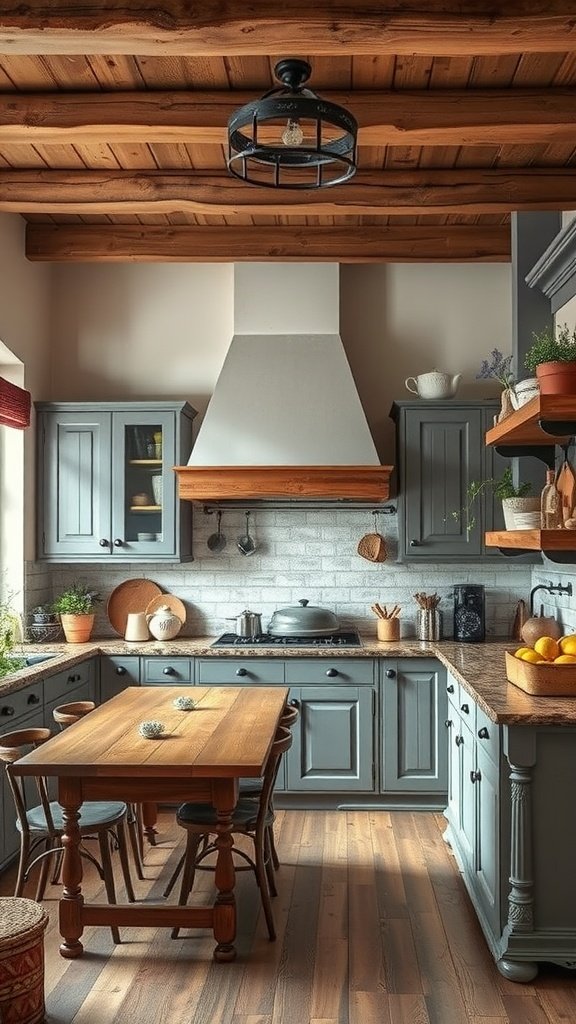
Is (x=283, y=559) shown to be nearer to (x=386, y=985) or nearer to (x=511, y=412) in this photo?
(x=511, y=412)

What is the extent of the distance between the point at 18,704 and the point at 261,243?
3.07 metres

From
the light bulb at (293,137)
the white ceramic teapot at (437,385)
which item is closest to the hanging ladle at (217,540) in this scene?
the white ceramic teapot at (437,385)

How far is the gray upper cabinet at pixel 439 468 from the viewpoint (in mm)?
5777

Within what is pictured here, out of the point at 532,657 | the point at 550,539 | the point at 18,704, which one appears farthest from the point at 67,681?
the point at 550,539

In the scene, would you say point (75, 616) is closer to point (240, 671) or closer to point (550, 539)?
point (240, 671)

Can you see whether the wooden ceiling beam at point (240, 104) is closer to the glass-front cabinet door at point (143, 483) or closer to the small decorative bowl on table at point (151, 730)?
the glass-front cabinet door at point (143, 483)

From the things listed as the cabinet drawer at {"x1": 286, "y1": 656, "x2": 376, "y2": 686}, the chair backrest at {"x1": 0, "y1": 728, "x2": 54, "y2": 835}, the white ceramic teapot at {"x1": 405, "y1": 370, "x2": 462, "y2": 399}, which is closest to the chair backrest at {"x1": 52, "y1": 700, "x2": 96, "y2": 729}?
the chair backrest at {"x1": 0, "y1": 728, "x2": 54, "y2": 835}

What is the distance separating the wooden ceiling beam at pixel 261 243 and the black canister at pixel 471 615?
203 centimetres

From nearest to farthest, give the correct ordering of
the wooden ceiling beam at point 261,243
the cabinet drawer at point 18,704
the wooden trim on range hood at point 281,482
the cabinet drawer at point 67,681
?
1. the cabinet drawer at point 18,704
2. the cabinet drawer at point 67,681
3. the wooden trim on range hood at point 281,482
4. the wooden ceiling beam at point 261,243

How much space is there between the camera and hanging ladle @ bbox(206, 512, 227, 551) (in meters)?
6.20

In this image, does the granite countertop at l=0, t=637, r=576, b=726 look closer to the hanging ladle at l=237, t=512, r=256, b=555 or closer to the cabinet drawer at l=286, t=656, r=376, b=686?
the cabinet drawer at l=286, t=656, r=376, b=686

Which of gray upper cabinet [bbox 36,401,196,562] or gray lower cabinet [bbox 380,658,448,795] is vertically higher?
gray upper cabinet [bbox 36,401,196,562]

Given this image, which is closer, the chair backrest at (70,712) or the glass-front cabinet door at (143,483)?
the chair backrest at (70,712)

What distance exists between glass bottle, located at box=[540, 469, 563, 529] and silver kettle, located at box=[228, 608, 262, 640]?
2.44m
